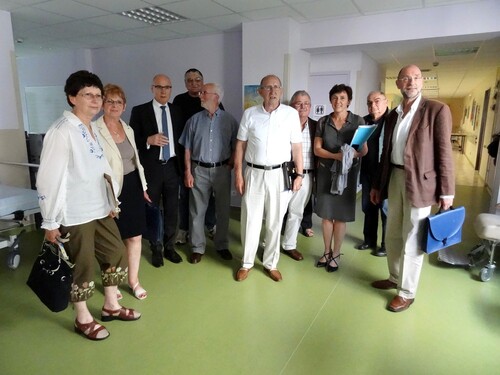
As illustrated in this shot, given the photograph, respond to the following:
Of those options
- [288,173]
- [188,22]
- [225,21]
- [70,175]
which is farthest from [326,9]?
[70,175]

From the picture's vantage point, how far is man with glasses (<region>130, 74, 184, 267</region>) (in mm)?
3025

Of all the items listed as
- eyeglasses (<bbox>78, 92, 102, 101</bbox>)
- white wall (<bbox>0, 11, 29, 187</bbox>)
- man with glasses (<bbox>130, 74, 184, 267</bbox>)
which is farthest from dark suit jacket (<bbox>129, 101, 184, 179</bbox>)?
white wall (<bbox>0, 11, 29, 187</bbox>)

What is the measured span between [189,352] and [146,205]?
3.90 ft

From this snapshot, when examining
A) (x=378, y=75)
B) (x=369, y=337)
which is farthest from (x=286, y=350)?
(x=378, y=75)

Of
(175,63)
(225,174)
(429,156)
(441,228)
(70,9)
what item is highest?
(70,9)

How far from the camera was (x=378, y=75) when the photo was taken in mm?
6910

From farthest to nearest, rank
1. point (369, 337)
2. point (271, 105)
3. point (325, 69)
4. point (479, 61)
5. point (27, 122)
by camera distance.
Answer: point (27, 122) < point (479, 61) < point (325, 69) < point (271, 105) < point (369, 337)

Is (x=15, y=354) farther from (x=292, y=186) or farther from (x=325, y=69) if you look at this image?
(x=325, y=69)

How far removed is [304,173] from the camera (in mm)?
3248

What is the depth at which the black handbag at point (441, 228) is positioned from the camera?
232 centimetres

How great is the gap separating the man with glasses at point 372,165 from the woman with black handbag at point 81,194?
89.0 inches

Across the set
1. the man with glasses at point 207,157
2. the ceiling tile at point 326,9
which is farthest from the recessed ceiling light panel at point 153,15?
the man with glasses at point 207,157

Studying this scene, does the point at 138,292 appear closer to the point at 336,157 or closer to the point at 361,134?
the point at 336,157

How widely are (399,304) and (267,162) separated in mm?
1417
